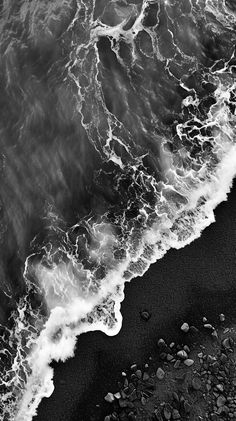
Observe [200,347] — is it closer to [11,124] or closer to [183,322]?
[183,322]

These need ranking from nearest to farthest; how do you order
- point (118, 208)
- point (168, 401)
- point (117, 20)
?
point (168, 401)
point (118, 208)
point (117, 20)

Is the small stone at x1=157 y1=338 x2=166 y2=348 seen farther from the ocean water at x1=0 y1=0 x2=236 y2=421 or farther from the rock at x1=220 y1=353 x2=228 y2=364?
the rock at x1=220 y1=353 x2=228 y2=364

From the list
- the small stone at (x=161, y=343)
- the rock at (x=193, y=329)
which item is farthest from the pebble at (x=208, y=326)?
the small stone at (x=161, y=343)

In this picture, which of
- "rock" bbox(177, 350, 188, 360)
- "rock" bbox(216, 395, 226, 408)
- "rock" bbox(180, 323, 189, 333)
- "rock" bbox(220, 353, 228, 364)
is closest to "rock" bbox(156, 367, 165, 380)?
"rock" bbox(177, 350, 188, 360)

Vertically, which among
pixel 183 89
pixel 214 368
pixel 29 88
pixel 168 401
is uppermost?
pixel 183 89

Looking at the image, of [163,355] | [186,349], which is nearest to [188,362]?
[186,349]

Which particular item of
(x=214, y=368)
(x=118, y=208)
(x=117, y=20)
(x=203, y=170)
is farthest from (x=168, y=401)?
(x=117, y=20)

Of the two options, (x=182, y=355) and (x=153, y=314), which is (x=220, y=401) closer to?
(x=182, y=355)

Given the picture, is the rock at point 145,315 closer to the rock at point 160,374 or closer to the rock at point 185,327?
the rock at point 185,327
